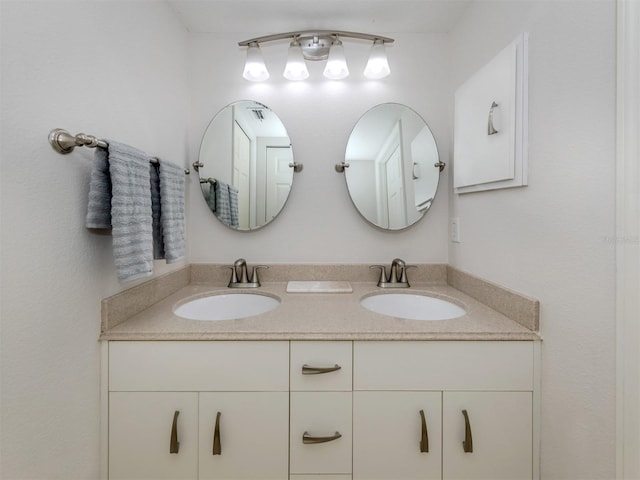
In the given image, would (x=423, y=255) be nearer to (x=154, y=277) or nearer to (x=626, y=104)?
(x=626, y=104)

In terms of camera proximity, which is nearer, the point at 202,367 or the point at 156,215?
the point at 202,367

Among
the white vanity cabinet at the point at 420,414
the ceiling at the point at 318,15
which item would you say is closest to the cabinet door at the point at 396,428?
the white vanity cabinet at the point at 420,414

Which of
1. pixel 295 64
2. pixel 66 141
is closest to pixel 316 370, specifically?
pixel 66 141

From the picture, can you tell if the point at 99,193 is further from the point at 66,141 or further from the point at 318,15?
the point at 318,15

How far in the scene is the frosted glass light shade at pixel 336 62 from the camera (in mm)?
1410

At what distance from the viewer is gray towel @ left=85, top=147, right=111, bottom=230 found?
816 millimetres

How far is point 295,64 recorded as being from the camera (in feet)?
4.67

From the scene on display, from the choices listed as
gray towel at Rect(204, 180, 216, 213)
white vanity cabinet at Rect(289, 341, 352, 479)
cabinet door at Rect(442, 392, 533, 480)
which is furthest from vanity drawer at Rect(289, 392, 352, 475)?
gray towel at Rect(204, 180, 216, 213)

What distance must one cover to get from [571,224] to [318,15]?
133 centimetres

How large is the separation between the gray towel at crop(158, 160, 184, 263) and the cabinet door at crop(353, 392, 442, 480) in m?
0.81

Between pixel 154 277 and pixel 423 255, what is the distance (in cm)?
127

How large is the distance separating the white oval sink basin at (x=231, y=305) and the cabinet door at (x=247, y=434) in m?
0.45

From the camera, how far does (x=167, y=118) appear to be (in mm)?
1290

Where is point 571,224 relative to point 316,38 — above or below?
below
